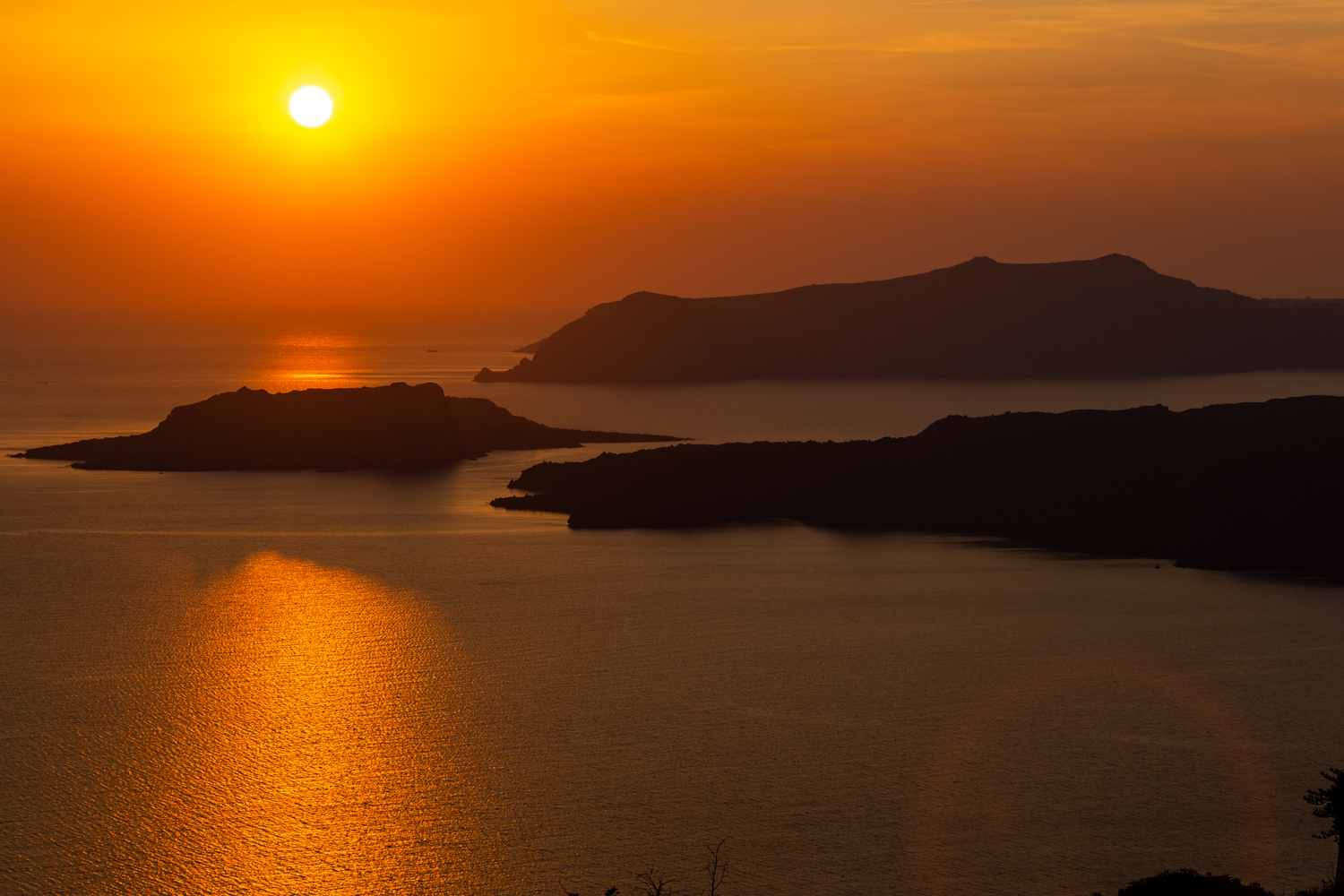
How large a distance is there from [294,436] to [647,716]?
89159 mm

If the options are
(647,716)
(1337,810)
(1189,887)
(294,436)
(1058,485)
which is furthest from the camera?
(294,436)

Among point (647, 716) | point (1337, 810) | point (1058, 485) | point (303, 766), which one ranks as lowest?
point (303, 766)

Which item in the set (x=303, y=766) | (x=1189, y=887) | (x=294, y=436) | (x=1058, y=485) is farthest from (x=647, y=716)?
(x=294, y=436)

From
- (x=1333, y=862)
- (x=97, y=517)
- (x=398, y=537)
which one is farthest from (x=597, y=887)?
(x=97, y=517)

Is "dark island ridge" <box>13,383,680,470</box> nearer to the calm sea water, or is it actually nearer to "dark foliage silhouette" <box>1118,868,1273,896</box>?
the calm sea water

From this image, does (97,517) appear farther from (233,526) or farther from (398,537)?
(398,537)

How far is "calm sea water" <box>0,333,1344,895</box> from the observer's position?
35875 millimetres

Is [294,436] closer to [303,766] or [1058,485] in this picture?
[1058,485]

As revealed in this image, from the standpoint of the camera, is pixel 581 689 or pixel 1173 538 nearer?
pixel 581 689

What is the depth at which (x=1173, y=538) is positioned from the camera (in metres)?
80.5

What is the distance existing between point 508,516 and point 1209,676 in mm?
53896

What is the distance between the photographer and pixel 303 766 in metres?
42.3

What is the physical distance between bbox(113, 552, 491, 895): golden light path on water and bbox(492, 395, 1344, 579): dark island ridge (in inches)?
1372

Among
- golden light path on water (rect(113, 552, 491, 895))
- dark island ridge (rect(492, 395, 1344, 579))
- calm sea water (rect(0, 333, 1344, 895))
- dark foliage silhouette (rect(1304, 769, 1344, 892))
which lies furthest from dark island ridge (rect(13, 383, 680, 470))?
dark foliage silhouette (rect(1304, 769, 1344, 892))
